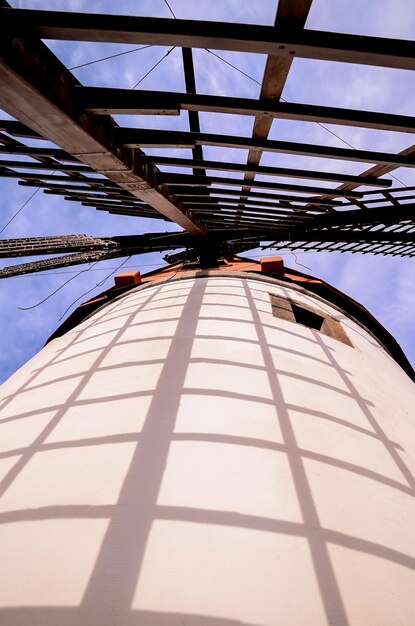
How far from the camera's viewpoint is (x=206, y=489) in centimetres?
269

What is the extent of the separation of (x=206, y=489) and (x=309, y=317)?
5.45m

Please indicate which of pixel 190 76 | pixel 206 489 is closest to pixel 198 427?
pixel 206 489

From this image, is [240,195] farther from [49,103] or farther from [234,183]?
[49,103]

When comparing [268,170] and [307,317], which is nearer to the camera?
[268,170]

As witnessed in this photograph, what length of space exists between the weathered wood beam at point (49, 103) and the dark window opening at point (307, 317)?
4744 millimetres

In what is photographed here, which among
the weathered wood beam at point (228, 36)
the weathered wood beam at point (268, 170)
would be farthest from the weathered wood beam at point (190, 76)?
the weathered wood beam at point (228, 36)

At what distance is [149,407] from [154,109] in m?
2.88

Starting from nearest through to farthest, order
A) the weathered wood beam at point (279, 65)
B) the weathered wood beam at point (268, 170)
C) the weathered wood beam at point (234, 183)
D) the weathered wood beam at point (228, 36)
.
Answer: the weathered wood beam at point (279, 65) < the weathered wood beam at point (228, 36) < the weathered wood beam at point (268, 170) < the weathered wood beam at point (234, 183)

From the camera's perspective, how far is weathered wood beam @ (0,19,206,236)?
206cm

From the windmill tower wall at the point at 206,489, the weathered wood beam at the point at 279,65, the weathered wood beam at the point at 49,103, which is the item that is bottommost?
the windmill tower wall at the point at 206,489

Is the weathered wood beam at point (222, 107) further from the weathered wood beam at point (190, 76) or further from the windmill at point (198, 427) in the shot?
the weathered wood beam at point (190, 76)

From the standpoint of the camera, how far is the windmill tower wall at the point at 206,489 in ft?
6.92

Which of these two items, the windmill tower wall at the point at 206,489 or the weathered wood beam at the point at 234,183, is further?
the weathered wood beam at the point at 234,183

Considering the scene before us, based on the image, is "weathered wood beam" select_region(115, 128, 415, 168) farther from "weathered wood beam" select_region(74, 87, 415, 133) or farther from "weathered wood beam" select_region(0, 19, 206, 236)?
"weathered wood beam" select_region(74, 87, 415, 133)
